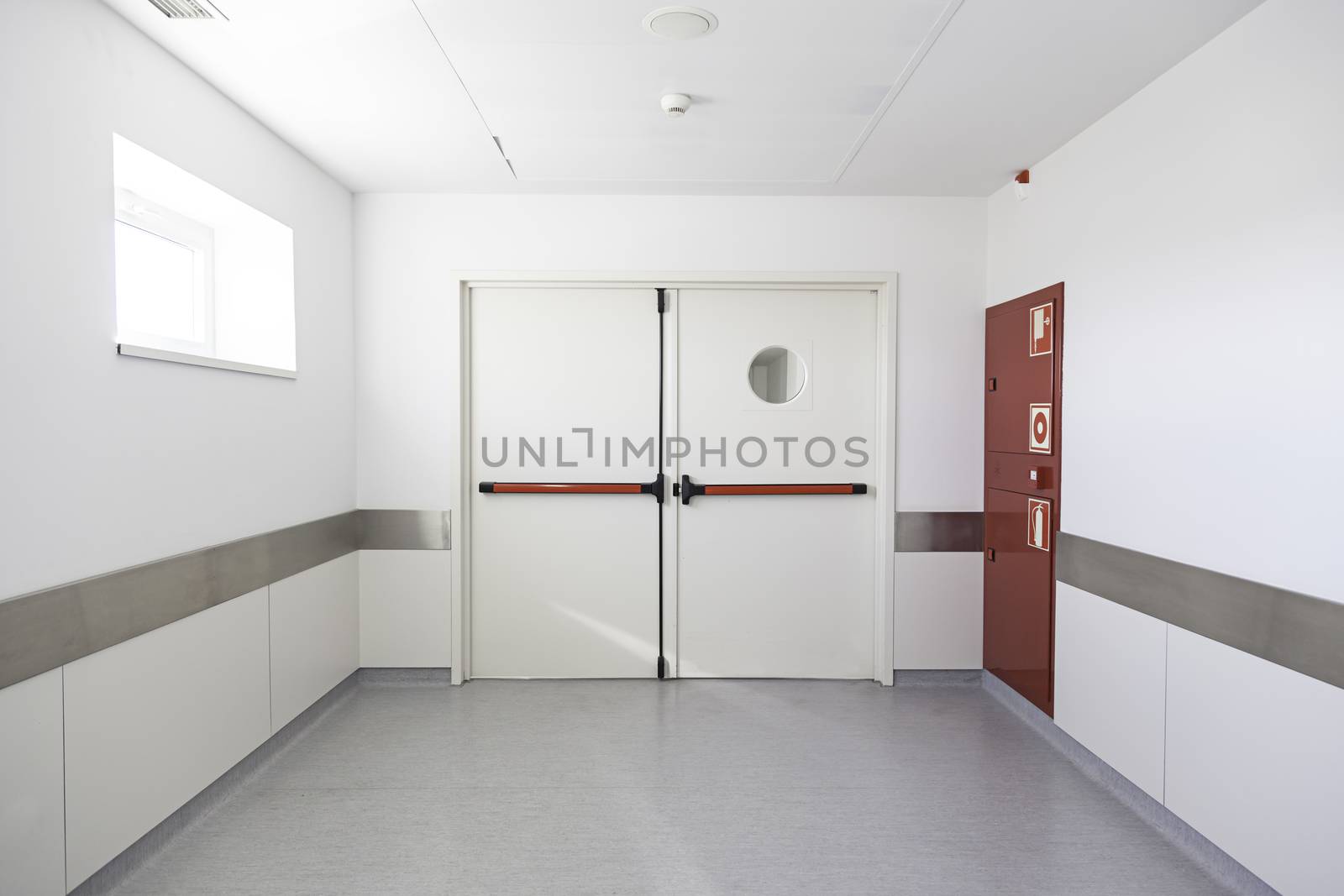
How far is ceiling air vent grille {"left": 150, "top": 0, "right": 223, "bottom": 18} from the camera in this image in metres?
2.18

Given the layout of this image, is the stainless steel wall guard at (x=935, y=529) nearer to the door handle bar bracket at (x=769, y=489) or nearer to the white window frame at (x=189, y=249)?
the door handle bar bracket at (x=769, y=489)

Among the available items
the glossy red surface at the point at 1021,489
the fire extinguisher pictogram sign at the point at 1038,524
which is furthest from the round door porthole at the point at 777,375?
the fire extinguisher pictogram sign at the point at 1038,524

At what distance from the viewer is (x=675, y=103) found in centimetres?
284

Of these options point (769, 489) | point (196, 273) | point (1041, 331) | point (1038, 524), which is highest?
point (196, 273)

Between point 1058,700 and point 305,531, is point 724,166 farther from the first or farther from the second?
point 1058,700

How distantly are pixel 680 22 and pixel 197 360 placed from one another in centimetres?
201

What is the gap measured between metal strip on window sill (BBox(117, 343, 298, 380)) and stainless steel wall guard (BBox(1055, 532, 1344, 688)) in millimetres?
3471

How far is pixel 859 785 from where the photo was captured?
115 inches

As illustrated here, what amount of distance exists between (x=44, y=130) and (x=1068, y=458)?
148 inches

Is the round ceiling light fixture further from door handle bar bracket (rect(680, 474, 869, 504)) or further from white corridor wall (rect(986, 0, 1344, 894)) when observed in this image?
door handle bar bracket (rect(680, 474, 869, 504))

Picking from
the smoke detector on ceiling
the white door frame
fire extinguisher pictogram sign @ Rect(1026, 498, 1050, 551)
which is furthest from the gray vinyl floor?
the smoke detector on ceiling

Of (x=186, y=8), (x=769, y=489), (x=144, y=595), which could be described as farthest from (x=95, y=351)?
(x=769, y=489)

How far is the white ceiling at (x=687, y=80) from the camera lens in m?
2.26

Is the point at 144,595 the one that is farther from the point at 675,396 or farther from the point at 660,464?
the point at 675,396
